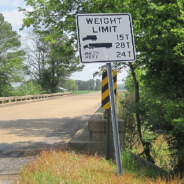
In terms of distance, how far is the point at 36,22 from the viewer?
10227 millimetres

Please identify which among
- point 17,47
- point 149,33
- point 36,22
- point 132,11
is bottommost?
point 149,33

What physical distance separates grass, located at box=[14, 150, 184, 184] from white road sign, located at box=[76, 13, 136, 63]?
5.80ft

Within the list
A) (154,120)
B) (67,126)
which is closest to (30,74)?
(67,126)

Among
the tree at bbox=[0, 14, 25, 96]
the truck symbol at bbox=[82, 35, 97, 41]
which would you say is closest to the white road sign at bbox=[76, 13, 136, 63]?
the truck symbol at bbox=[82, 35, 97, 41]

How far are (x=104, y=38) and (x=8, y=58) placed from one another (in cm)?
3827

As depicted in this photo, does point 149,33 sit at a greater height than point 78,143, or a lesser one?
greater

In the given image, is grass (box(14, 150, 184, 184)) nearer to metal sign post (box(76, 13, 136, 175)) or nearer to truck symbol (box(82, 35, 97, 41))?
metal sign post (box(76, 13, 136, 175))

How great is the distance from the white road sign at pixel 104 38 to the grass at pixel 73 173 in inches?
69.6

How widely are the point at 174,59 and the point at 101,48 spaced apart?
2.74m

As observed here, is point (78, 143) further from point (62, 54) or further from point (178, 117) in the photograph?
point (62, 54)

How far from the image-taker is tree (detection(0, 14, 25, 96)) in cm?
3438

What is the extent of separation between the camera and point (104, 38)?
3867 mm


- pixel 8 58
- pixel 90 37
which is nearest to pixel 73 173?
pixel 90 37

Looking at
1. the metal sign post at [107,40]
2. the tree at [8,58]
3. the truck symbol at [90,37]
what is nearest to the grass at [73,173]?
the metal sign post at [107,40]
